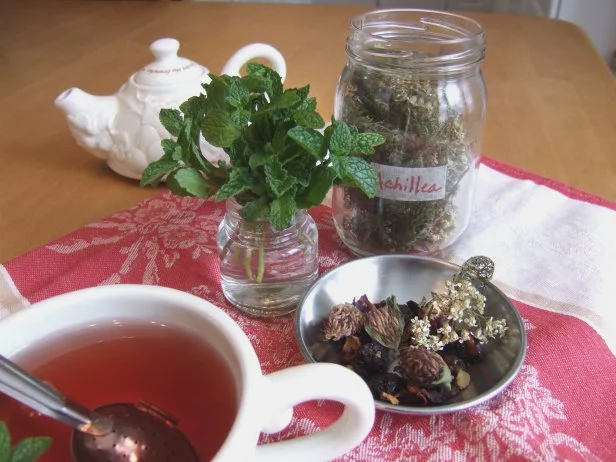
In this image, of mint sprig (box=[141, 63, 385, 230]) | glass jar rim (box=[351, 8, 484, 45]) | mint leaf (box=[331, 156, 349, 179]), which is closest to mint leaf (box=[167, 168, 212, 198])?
mint sprig (box=[141, 63, 385, 230])

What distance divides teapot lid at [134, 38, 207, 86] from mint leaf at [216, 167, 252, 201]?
0.29 metres

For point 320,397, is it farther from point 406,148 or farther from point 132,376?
point 406,148

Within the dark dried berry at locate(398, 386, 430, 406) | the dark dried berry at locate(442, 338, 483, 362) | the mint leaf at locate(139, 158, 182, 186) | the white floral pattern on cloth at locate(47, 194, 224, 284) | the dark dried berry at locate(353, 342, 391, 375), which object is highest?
the mint leaf at locate(139, 158, 182, 186)

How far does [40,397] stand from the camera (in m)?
0.32

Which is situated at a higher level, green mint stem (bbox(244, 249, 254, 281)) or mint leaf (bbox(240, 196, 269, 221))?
mint leaf (bbox(240, 196, 269, 221))

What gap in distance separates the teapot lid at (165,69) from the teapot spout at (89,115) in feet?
0.15

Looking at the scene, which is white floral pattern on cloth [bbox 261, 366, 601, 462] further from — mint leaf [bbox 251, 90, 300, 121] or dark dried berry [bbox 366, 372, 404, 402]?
mint leaf [bbox 251, 90, 300, 121]

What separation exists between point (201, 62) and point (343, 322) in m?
0.71

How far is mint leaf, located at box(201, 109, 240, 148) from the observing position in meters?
0.46

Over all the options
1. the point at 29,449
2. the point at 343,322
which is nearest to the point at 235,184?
the point at 343,322

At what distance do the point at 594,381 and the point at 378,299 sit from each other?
0.59 ft

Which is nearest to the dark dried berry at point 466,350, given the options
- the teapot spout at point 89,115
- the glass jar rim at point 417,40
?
the glass jar rim at point 417,40

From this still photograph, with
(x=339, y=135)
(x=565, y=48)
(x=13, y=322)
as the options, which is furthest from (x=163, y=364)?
(x=565, y=48)

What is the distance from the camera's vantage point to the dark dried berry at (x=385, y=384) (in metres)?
0.44
